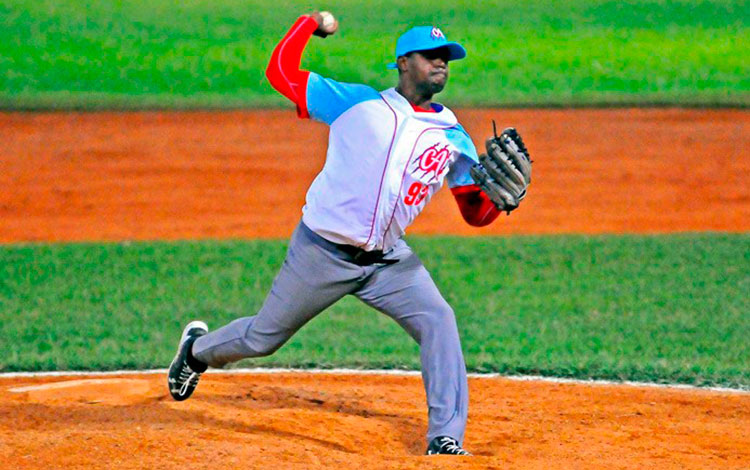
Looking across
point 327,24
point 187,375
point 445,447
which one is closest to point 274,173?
point 187,375

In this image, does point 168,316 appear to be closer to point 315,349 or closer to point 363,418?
point 315,349

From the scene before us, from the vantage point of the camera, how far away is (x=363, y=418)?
22.3 ft

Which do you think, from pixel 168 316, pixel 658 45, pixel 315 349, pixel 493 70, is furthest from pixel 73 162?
pixel 658 45

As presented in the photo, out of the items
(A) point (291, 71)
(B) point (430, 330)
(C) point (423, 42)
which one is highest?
(C) point (423, 42)

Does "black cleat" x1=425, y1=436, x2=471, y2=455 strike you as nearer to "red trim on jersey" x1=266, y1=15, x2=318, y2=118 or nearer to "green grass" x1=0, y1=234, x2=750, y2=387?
"red trim on jersey" x1=266, y1=15, x2=318, y2=118

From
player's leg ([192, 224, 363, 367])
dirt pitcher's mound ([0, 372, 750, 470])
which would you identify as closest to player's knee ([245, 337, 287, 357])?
player's leg ([192, 224, 363, 367])

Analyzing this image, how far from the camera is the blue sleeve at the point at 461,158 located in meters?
6.12

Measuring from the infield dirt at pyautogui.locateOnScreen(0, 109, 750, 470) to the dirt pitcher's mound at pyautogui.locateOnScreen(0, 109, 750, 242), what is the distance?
0.11 feet

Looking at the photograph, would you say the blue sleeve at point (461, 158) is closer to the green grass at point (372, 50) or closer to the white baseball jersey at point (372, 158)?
the white baseball jersey at point (372, 158)

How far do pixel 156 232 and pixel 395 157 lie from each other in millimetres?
6830

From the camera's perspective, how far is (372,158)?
5.95 meters

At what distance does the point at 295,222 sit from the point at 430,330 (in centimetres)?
688

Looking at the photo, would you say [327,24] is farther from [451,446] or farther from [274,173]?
[274,173]

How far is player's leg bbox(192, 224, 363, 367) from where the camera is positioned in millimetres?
6164
